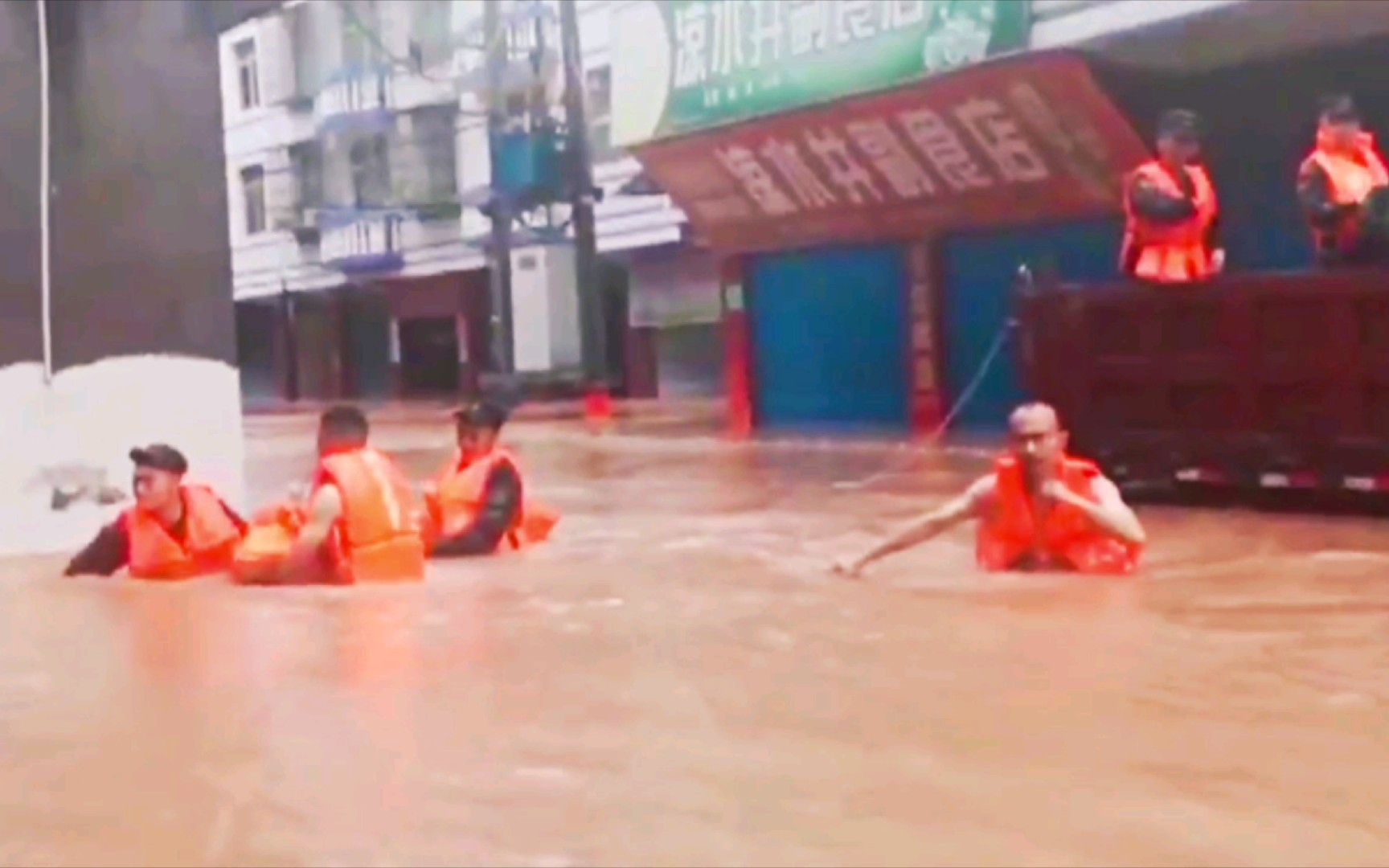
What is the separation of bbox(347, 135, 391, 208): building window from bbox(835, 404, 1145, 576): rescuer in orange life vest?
29725mm

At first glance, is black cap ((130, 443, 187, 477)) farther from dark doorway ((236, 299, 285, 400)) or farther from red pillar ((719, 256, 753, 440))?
dark doorway ((236, 299, 285, 400))

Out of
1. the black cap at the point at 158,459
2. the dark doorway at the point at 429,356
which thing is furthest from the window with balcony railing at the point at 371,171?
the black cap at the point at 158,459

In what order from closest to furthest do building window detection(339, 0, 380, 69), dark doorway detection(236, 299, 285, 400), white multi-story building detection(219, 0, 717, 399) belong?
1. white multi-story building detection(219, 0, 717, 399)
2. building window detection(339, 0, 380, 69)
3. dark doorway detection(236, 299, 285, 400)

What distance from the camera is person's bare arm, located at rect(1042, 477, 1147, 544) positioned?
949 centimetres

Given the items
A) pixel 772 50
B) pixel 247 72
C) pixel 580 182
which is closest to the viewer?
pixel 772 50

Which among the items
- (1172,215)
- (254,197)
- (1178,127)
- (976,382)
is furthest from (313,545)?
(254,197)

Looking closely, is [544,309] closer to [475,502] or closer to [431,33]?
[431,33]

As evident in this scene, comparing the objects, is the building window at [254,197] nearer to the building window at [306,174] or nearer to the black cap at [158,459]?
the building window at [306,174]

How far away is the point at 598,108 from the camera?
109ft

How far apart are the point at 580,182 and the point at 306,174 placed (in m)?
11.2

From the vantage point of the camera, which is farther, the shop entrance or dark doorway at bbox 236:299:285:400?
dark doorway at bbox 236:299:285:400

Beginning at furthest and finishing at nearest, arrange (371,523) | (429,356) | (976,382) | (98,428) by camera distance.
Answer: (429,356), (976,382), (98,428), (371,523)

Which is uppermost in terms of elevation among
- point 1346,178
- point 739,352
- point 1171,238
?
point 1346,178

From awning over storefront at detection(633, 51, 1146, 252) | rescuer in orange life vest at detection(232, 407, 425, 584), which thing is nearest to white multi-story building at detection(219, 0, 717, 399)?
awning over storefront at detection(633, 51, 1146, 252)
